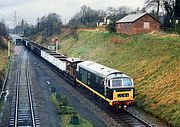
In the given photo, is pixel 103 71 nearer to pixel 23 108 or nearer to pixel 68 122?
pixel 68 122

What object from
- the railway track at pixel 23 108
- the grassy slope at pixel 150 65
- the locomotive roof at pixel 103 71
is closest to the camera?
the railway track at pixel 23 108

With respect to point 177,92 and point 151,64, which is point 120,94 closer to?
point 177,92

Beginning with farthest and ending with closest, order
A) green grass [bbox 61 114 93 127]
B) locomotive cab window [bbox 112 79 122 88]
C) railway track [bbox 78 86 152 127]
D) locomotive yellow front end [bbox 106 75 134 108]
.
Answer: locomotive cab window [bbox 112 79 122 88] → locomotive yellow front end [bbox 106 75 134 108] → railway track [bbox 78 86 152 127] → green grass [bbox 61 114 93 127]

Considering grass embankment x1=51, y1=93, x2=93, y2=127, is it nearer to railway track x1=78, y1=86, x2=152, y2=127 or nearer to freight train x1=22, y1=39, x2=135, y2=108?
railway track x1=78, y1=86, x2=152, y2=127

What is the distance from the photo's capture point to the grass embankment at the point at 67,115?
76.4 feet

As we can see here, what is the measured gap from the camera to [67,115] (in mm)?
25922

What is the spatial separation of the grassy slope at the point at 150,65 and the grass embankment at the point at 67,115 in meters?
5.99

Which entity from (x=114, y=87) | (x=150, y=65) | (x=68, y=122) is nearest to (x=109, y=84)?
A: (x=114, y=87)

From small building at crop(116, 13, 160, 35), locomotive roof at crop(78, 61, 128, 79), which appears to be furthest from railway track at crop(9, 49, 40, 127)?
small building at crop(116, 13, 160, 35)

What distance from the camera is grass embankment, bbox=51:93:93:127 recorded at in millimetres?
23281

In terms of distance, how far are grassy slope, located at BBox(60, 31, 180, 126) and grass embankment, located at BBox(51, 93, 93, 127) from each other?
19.6 ft

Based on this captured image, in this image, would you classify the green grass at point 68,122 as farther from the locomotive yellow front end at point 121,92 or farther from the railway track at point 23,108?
the locomotive yellow front end at point 121,92

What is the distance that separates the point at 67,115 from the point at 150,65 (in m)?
13.4

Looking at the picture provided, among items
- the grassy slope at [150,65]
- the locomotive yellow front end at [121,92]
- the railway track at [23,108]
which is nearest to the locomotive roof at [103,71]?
the locomotive yellow front end at [121,92]
